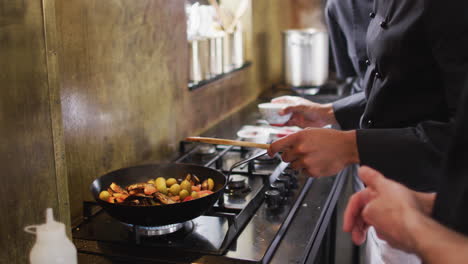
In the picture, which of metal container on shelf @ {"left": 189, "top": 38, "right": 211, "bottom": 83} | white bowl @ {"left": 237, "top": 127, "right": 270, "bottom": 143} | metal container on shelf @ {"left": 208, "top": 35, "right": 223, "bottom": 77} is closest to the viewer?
white bowl @ {"left": 237, "top": 127, "right": 270, "bottom": 143}

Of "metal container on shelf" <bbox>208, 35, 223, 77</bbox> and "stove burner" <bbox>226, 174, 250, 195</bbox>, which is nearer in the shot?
"stove burner" <bbox>226, 174, 250, 195</bbox>

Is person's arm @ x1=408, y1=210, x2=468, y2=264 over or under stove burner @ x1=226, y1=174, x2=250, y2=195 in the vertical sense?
over

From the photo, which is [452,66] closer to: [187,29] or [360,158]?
[360,158]

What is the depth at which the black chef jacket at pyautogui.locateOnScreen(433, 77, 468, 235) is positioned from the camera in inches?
30.0

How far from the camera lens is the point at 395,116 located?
4.63 feet

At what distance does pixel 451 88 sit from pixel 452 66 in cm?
5

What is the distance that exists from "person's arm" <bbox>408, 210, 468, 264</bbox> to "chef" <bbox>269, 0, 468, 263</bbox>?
498 millimetres

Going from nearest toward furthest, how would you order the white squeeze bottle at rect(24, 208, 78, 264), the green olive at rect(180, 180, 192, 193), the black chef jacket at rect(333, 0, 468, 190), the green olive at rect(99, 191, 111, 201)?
1. the white squeeze bottle at rect(24, 208, 78, 264)
2. the black chef jacket at rect(333, 0, 468, 190)
3. the green olive at rect(99, 191, 111, 201)
4. the green olive at rect(180, 180, 192, 193)

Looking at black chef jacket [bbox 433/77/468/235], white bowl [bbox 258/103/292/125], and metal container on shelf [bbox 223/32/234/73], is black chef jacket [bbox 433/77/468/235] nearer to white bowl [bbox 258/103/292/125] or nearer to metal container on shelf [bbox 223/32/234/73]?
white bowl [bbox 258/103/292/125]

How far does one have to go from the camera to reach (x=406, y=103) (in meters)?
1.38

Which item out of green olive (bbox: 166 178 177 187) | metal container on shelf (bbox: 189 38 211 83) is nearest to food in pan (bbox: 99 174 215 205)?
green olive (bbox: 166 178 177 187)

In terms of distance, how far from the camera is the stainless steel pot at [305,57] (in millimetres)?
3049

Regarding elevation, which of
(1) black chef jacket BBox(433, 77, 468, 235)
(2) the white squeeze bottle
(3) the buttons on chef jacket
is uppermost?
(3) the buttons on chef jacket

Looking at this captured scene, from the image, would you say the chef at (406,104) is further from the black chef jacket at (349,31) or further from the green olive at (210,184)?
the black chef jacket at (349,31)
